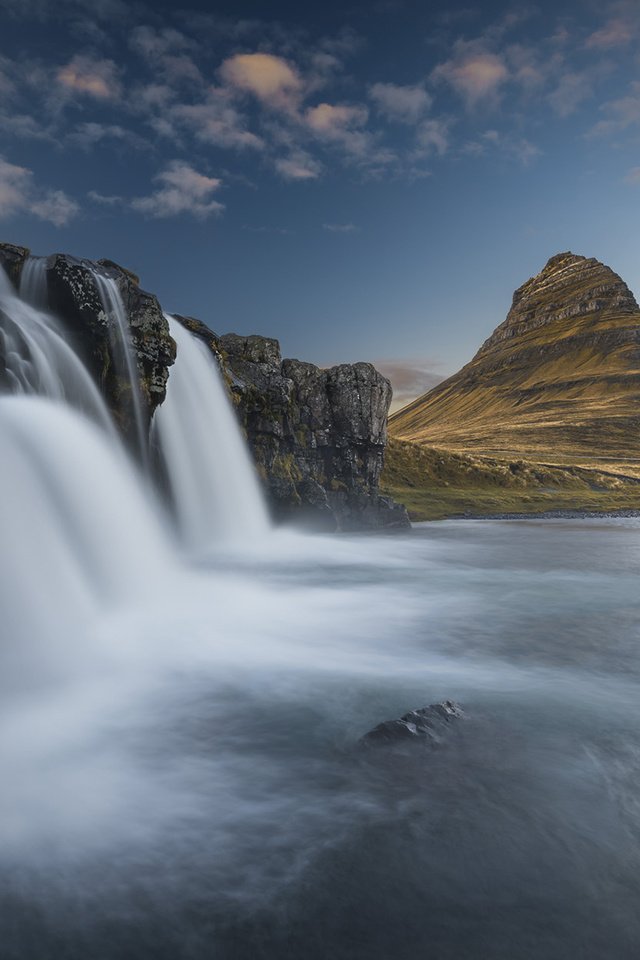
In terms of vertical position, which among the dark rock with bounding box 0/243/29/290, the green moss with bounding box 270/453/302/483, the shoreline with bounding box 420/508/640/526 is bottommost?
the shoreline with bounding box 420/508/640/526

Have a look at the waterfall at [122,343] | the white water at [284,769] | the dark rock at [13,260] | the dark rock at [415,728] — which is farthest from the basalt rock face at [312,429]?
the dark rock at [415,728]

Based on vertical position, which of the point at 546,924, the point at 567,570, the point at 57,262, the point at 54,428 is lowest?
the point at 567,570

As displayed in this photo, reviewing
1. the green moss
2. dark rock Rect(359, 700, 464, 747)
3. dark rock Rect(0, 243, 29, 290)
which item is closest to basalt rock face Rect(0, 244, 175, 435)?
dark rock Rect(0, 243, 29, 290)

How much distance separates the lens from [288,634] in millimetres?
16328

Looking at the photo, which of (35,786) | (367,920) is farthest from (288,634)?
(367,920)

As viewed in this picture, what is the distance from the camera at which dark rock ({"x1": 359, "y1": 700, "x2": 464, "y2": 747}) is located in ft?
29.2

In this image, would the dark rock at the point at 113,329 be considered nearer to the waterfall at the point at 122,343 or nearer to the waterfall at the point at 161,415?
the waterfall at the point at 122,343

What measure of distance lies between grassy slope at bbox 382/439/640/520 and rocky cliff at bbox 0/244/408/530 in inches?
548

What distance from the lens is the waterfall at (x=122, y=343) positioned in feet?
87.5

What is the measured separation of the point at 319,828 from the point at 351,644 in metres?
8.51

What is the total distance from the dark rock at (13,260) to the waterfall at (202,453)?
995 cm

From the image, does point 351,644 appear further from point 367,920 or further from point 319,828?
point 367,920

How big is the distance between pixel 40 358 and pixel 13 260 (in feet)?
21.1

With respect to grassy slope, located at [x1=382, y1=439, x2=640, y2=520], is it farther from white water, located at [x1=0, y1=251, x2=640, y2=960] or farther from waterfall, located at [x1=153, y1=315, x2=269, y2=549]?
white water, located at [x1=0, y1=251, x2=640, y2=960]
